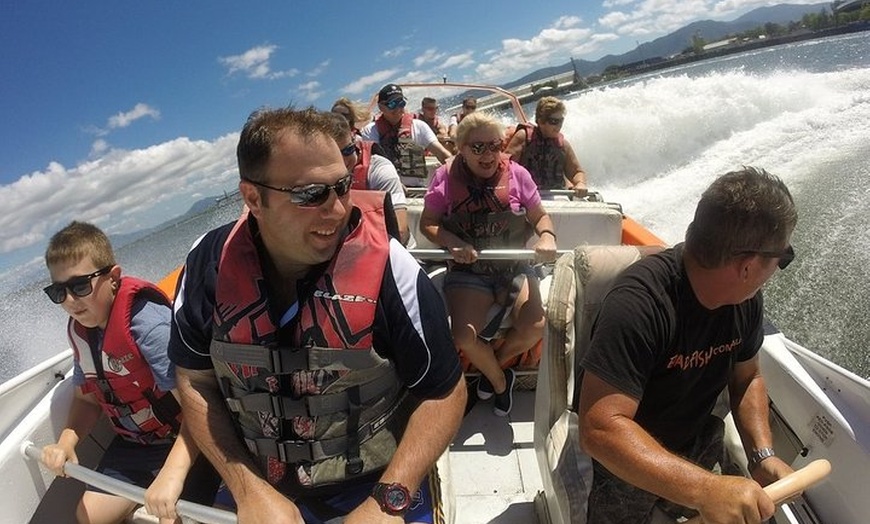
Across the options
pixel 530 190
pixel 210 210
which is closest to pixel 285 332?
pixel 530 190

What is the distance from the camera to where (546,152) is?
4328mm

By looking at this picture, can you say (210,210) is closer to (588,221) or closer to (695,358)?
(588,221)

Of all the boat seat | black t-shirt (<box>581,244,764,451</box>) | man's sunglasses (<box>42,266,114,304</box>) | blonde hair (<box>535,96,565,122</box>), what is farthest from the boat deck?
blonde hair (<box>535,96,565,122</box>)

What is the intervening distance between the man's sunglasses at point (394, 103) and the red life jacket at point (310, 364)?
11.6 ft

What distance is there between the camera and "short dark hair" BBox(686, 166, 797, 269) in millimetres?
1192

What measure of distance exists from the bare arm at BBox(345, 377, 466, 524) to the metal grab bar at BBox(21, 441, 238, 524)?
29cm

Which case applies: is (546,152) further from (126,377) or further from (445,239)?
(126,377)

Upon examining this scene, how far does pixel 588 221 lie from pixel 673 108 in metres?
9.05

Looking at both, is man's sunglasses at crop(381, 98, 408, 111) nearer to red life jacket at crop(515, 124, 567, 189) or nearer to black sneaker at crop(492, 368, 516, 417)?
red life jacket at crop(515, 124, 567, 189)

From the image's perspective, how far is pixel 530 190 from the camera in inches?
107

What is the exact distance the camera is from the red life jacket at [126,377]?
1737 millimetres

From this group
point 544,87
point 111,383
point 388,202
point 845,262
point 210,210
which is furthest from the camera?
point 544,87

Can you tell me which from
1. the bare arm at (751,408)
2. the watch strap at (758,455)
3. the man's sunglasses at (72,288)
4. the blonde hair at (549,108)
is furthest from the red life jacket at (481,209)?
the blonde hair at (549,108)

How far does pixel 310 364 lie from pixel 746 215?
1.09 m
